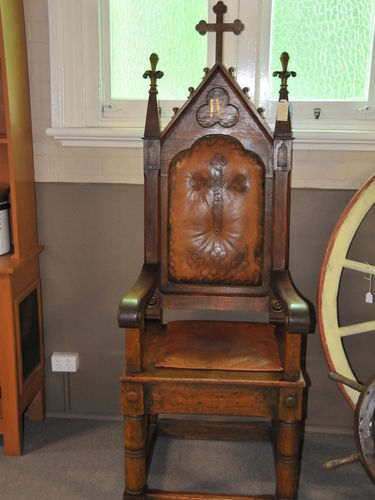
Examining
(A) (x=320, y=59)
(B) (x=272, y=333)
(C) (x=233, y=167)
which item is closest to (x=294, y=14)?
(A) (x=320, y=59)

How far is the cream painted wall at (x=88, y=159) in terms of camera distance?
224 cm

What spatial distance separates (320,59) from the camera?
7.41 feet

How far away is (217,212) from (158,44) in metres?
Answer: 0.79

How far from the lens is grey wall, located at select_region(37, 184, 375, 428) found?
234 centimetres

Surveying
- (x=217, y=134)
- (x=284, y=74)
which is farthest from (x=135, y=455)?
(x=284, y=74)

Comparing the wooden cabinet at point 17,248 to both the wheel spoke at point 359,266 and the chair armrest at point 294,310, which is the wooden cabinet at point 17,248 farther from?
the wheel spoke at point 359,266

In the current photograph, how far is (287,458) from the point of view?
173 cm

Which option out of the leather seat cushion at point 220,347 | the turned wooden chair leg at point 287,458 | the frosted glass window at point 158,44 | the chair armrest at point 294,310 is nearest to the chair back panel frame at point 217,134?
the leather seat cushion at point 220,347

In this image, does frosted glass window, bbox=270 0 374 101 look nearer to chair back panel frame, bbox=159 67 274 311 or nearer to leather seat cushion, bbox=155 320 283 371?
chair back panel frame, bbox=159 67 274 311

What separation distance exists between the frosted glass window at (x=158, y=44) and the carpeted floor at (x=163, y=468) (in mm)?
1504

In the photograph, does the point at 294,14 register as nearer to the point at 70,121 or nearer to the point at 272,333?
the point at 70,121

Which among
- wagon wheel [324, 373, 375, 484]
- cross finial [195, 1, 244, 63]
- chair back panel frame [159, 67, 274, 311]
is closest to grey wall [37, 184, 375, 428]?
chair back panel frame [159, 67, 274, 311]

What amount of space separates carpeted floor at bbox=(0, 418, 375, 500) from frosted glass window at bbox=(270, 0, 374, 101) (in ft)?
4.96

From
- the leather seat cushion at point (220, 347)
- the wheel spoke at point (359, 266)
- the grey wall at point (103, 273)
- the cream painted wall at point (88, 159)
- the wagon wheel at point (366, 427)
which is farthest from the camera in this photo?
the grey wall at point (103, 273)
